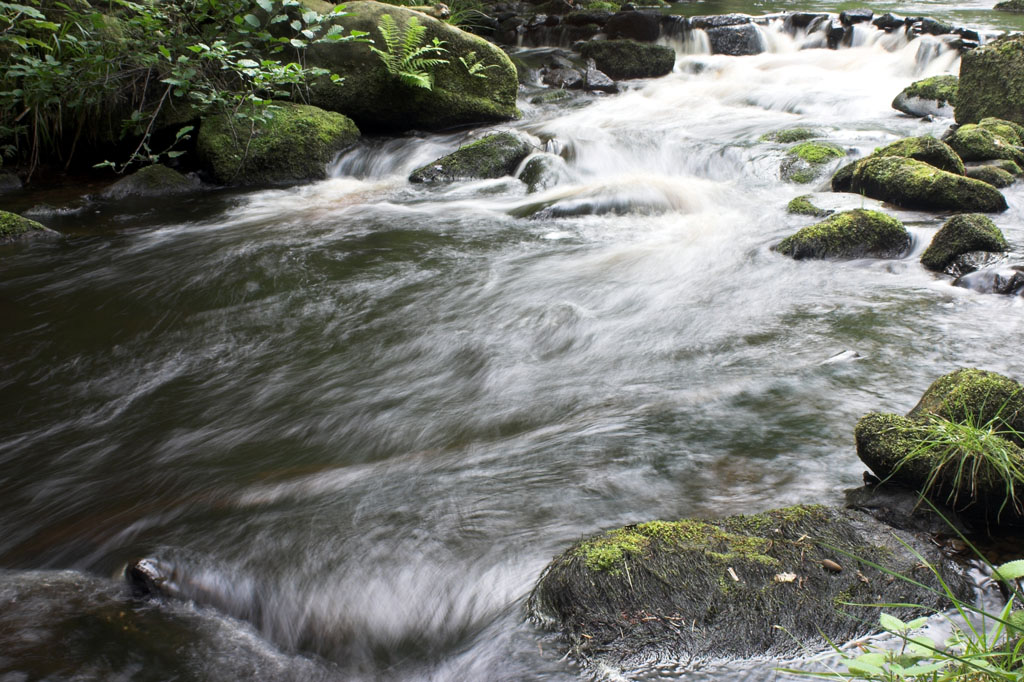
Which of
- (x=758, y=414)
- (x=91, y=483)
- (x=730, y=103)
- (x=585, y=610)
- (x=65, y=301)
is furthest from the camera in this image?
(x=730, y=103)

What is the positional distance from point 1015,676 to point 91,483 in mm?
3347

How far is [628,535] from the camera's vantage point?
2.28m

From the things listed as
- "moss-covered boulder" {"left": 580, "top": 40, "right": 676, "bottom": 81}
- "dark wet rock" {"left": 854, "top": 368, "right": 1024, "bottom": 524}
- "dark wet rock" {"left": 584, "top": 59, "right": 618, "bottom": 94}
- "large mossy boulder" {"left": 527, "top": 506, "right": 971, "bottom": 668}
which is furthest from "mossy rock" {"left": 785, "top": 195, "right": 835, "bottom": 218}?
"moss-covered boulder" {"left": 580, "top": 40, "right": 676, "bottom": 81}

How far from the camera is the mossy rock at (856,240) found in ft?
18.1

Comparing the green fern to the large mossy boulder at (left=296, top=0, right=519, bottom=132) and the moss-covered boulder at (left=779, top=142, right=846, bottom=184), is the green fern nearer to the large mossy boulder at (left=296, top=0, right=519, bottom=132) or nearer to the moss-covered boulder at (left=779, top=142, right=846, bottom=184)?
the large mossy boulder at (left=296, top=0, right=519, bottom=132)

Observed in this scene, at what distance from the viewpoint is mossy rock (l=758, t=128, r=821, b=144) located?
8.82 metres

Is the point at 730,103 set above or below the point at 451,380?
above

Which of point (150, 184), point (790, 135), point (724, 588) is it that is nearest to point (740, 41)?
point (790, 135)

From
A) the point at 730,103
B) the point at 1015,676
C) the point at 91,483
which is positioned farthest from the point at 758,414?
the point at 730,103

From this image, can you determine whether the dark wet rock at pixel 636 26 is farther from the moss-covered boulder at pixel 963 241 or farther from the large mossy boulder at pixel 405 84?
the moss-covered boulder at pixel 963 241

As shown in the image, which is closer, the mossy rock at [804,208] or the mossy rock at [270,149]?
the mossy rock at [804,208]

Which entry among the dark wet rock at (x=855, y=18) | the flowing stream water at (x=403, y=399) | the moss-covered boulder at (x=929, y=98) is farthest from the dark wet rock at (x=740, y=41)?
the flowing stream water at (x=403, y=399)

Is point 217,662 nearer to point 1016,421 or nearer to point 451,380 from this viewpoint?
point 451,380

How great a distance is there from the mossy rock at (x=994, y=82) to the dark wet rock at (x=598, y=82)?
5.35 meters
